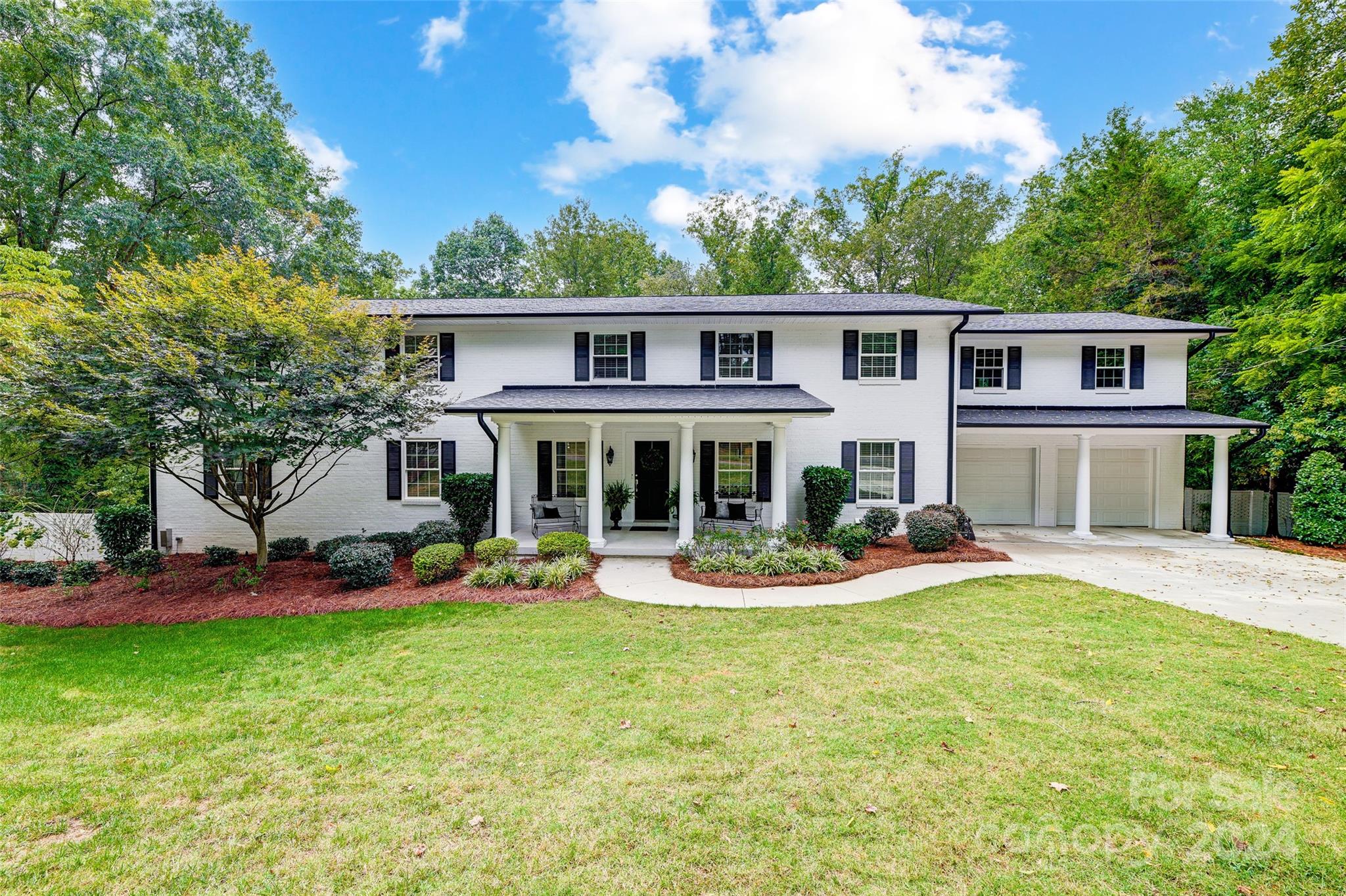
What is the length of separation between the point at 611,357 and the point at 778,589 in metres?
7.12

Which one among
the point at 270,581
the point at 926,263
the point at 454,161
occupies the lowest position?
the point at 270,581

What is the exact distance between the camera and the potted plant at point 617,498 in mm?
12438

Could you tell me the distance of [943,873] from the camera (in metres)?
2.54

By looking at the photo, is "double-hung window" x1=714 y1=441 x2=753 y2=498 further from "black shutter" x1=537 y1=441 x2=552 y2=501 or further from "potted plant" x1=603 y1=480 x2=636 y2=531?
"black shutter" x1=537 y1=441 x2=552 y2=501

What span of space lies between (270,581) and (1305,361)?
23.5 meters

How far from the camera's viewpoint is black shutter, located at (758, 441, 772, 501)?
1245 centimetres

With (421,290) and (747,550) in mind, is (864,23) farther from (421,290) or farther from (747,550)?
(421,290)

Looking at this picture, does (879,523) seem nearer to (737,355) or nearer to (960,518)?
(960,518)

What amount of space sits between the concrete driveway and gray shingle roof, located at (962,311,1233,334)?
5.14 metres

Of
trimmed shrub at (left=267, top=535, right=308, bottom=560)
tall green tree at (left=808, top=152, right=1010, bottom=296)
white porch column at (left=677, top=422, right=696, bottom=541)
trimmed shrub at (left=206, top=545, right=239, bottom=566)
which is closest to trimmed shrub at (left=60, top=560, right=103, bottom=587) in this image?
trimmed shrub at (left=206, top=545, right=239, bottom=566)

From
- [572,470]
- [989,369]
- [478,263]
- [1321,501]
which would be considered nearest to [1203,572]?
[1321,501]

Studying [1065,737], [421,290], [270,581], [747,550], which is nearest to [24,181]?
[270,581]

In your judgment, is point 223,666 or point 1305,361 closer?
point 223,666

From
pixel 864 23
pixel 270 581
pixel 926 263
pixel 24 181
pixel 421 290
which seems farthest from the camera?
pixel 421 290
